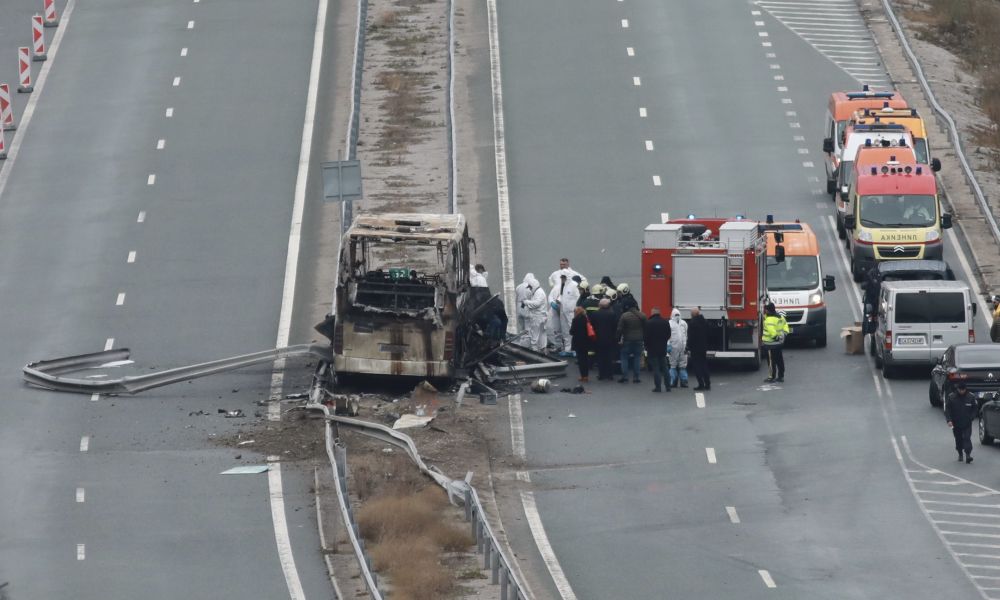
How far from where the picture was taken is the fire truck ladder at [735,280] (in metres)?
35.3

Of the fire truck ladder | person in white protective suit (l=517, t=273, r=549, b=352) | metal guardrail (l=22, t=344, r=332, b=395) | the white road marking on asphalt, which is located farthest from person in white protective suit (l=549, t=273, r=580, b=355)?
the white road marking on asphalt

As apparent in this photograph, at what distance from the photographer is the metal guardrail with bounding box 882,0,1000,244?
44.1 m

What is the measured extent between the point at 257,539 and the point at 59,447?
18.6 ft

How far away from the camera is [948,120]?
50.8m

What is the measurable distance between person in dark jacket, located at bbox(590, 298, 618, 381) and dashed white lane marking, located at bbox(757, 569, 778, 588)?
1026 cm

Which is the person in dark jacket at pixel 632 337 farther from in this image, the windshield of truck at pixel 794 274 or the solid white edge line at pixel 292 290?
the solid white edge line at pixel 292 290

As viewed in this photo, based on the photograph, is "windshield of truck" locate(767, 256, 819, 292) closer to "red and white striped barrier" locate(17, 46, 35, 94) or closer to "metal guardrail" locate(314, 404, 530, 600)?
"metal guardrail" locate(314, 404, 530, 600)

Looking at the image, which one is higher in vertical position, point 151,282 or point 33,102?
point 33,102

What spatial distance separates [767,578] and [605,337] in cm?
1062

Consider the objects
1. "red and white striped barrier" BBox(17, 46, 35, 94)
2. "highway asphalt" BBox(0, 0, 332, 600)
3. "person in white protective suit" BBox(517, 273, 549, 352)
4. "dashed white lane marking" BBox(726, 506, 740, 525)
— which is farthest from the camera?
"red and white striped barrier" BBox(17, 46, 35, 94)

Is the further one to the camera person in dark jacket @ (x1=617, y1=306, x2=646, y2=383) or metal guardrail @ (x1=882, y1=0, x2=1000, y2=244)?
metal guardrail @ (x1=882, y1=0, x2=1000, y2=244)

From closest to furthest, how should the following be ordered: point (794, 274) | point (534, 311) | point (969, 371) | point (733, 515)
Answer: point (733, 515), point (969, 371), point (534, 311), point (794, 274)

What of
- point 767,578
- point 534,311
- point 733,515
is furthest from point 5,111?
point 767,578

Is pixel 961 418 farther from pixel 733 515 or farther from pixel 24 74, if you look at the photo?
pixel 24 74
